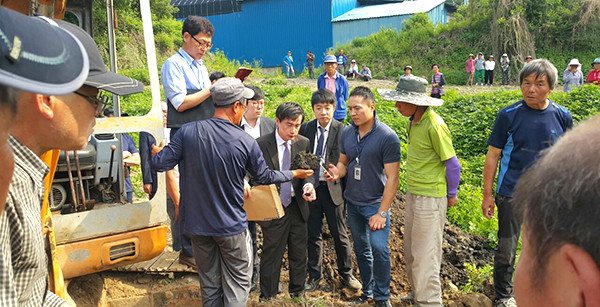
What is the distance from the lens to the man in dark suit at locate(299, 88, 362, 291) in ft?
16.2

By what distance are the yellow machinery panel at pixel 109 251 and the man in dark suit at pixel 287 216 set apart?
1.11 metres

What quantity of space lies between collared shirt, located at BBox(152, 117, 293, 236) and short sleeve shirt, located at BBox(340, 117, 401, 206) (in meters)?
1.18

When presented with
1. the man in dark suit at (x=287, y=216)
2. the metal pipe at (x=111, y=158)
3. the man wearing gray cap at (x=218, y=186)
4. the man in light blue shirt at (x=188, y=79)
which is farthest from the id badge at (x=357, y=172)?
the metal pipe at (x=111, y=158)

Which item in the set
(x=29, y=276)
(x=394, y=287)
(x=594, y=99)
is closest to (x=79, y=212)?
(x=29, y=276)

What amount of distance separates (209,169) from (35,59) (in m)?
2.79

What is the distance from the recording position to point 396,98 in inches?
165

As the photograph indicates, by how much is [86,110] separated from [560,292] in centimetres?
165

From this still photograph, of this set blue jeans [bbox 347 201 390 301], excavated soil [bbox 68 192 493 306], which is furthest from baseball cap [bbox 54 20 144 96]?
blue jeans [bbox 347 201 390 301]

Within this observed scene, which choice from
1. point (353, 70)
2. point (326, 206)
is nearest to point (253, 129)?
point (326, 206)

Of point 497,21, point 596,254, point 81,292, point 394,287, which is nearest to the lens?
point 596,254

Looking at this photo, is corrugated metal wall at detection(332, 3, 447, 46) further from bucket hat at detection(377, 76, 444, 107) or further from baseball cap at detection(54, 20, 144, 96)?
baseball cap at detection(54, 20, 144, 96)

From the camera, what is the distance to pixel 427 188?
4086 millimetres

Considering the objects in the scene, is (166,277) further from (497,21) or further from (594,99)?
(497,21)

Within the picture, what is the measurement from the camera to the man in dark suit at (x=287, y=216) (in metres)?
4.55
